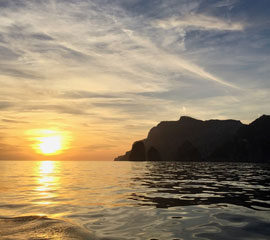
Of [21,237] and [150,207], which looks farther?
[150,207]

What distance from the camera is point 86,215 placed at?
13.1 meters

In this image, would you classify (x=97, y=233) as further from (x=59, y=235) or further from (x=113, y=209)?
(x=113, y=209)

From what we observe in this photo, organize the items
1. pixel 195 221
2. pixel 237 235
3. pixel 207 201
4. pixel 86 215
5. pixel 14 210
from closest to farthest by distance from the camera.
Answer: pixel 237 235 → pixel 195 221 → pixel 86 215 → pixel 14 210 → pixel 207 201

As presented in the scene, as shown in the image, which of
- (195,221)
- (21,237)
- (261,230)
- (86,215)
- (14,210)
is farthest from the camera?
(14,210)

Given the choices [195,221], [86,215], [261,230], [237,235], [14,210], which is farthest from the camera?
[14,210]

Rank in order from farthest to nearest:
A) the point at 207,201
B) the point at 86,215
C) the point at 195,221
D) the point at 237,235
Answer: the point at 207,201, the point at 86,215, the point at 195,221, the point at 237,235

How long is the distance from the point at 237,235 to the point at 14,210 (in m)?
11.4

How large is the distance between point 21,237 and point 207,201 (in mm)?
12335

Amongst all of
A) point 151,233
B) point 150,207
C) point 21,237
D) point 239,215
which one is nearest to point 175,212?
point 150,207

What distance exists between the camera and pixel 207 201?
1747cm

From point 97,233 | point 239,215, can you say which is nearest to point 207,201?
point 239,215

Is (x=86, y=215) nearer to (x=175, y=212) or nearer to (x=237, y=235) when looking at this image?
(x=175, y=212)

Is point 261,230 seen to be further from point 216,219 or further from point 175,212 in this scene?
point 175,212

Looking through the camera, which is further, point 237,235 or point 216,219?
point 216,219
